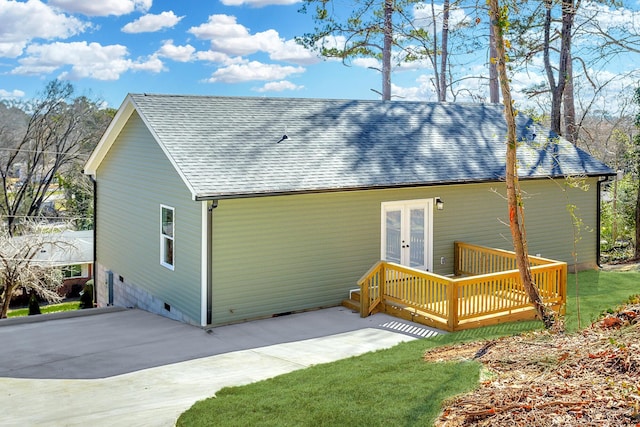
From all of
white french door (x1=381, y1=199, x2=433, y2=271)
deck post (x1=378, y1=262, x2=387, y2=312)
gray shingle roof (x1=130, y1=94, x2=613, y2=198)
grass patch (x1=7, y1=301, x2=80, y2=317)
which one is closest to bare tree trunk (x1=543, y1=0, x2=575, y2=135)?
gray shingle roof (x1=130, y1=94, x2=613, y2=198)

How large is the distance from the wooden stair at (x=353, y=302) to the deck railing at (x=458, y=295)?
1.16 feet

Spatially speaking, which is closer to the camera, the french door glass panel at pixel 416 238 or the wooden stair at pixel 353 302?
the wooden stair at pixel 353 302

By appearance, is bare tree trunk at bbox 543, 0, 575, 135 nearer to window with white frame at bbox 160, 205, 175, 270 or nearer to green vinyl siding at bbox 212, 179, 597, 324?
green vinyl siding at bbox 212, 179, 597, 324

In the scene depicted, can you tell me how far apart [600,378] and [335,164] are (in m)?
8.08

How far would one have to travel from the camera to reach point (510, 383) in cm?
663

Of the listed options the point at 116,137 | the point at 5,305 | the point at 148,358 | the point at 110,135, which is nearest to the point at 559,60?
the point at 116,137

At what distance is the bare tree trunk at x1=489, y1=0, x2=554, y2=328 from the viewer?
9453mm

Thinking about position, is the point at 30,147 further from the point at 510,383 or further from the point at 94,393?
the point at 510,383

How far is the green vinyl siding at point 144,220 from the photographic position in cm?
1236

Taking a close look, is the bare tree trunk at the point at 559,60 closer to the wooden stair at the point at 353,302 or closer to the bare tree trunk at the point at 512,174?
the wooden stair at the point at 353,302

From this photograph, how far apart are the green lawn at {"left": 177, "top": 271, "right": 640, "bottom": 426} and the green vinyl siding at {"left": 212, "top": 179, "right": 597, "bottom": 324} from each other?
3.60m

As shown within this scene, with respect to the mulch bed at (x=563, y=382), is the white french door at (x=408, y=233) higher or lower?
higher

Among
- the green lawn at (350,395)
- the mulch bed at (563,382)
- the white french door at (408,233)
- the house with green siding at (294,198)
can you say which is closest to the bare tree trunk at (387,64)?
the house with green siding at (294,198)

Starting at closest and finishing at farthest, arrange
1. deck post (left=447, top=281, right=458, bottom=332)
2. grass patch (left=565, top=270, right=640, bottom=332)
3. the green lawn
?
the green lawn, deck post (left=447, top=281, right=458, bottom=332), grass patch (left=565, top=270, right=640, bottom=332)
